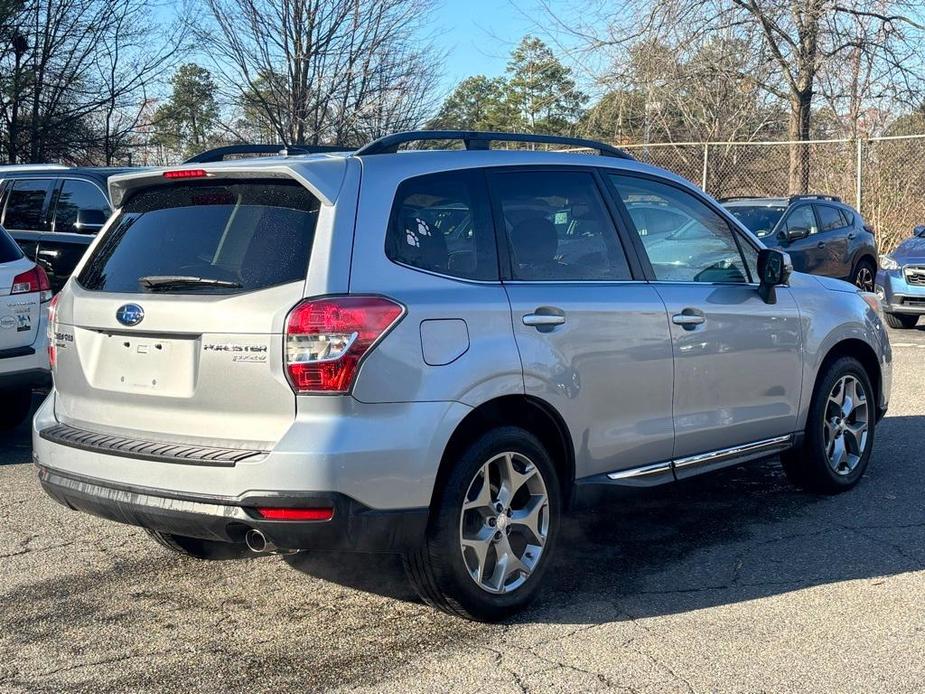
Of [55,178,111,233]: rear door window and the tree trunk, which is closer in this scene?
[55,178,111,233]: rear door window

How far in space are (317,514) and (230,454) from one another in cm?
37

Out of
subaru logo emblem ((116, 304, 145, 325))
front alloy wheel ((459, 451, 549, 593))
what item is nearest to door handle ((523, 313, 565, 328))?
front alloy wheel ((459, 451, 549, 593))

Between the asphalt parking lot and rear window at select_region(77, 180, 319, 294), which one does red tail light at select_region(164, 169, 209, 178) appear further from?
the asphalt parking lot

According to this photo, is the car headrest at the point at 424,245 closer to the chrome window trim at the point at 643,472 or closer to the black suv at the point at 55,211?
the chrome window trim at the point at 643,472

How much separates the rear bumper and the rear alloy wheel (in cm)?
1417

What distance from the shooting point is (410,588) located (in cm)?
467

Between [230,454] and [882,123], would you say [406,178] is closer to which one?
[230,454]

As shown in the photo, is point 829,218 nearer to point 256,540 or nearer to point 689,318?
point 689,318

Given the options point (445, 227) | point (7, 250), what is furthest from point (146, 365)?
point (7, 250)

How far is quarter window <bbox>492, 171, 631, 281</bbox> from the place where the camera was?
4.57 meters

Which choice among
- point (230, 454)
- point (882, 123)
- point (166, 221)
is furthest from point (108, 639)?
point (882, 123)

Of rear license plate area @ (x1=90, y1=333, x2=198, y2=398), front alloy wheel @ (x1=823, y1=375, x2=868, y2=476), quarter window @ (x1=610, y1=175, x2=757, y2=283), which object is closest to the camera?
rear license plate area @ (x1=90, y1=333, x2=198, y2=398)

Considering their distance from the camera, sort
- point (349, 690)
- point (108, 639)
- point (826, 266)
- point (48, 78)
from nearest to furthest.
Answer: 1. point (349, 690)
2. point (108, 639)
3. point (826, 266)
4. point (48, 78)

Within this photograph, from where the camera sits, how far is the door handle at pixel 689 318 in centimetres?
504
